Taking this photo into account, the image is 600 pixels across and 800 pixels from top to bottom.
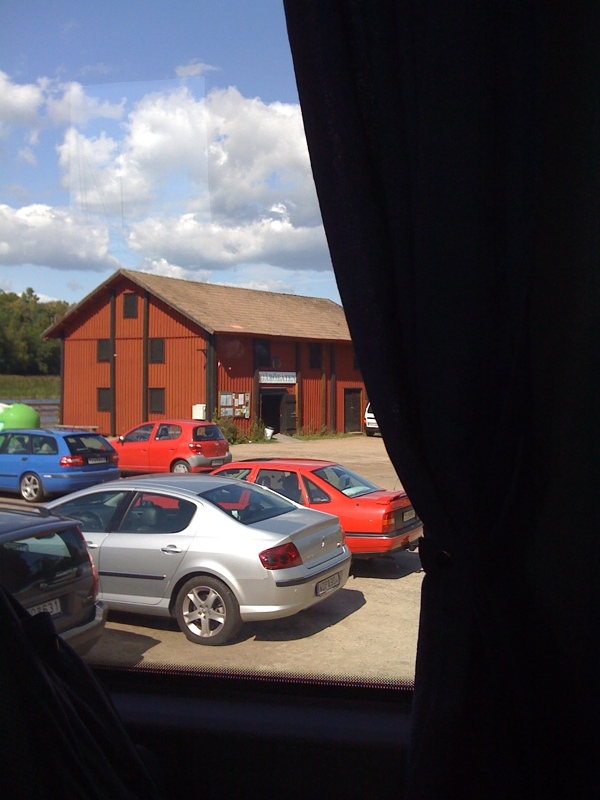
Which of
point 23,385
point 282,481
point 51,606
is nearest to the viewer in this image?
point 51,606

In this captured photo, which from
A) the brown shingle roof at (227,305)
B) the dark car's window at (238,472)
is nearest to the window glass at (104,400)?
the brown shingle roof at (227,305)

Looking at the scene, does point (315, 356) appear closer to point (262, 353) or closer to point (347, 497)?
point (347, 497)

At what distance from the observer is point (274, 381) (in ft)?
42.9

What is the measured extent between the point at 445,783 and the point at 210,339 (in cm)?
1390

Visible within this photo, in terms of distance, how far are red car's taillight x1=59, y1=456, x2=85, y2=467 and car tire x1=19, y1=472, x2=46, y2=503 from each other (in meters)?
0.50

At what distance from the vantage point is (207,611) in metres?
3.72

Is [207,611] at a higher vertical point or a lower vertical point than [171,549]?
lower

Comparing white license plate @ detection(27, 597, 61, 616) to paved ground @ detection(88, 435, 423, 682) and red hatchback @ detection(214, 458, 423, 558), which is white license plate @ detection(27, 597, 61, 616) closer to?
paved ground @ detection(88, 435, 423, 682)

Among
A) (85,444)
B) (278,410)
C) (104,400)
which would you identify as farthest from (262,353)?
(85,444)

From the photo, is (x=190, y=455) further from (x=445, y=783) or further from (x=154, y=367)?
(x=445, y=783)

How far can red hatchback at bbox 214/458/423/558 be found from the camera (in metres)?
5.47

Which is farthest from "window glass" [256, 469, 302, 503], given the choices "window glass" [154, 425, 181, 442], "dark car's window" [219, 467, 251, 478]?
"window glass" [154, 425, 181, 442]

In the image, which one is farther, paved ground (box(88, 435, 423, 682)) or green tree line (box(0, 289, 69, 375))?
green tree line (box(0, 289, 69, 375))

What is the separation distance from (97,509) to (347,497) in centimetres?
251
